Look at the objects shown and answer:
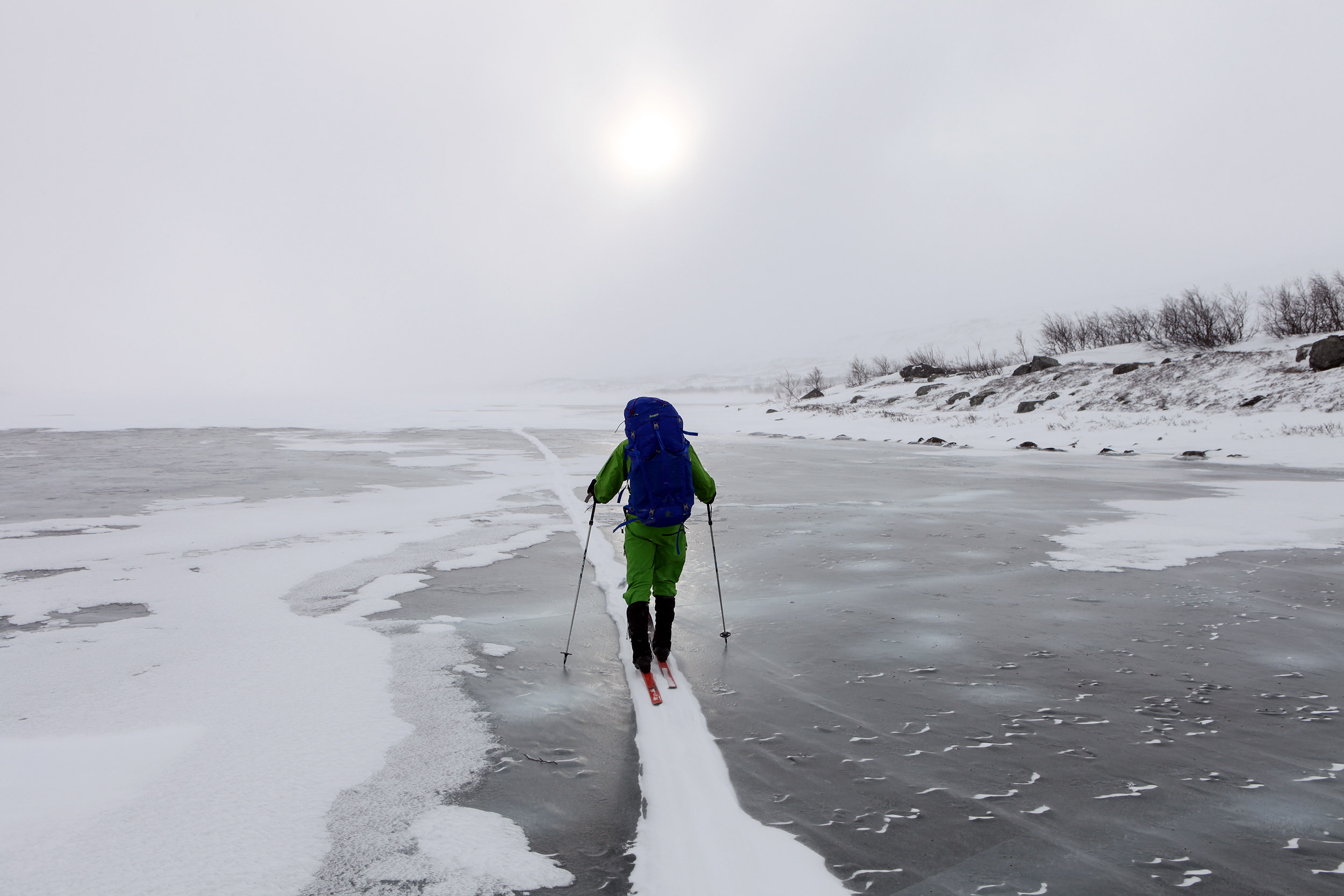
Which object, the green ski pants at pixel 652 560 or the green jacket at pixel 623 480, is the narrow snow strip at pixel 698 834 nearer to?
the green ski pants at pixel 652 560

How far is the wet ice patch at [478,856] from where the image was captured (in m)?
2.73

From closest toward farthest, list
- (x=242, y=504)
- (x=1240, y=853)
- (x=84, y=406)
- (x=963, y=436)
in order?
(x=1240, y=853), (x=242, y=504), (x=963, y=436), (x=84, y=406)

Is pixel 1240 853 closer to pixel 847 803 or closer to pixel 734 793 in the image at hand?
pixel 847 803

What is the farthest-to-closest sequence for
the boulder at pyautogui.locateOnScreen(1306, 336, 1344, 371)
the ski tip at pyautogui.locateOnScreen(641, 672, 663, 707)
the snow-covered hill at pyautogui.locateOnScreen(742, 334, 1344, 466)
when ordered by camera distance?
the boulder at pyautogui.locateOnScreen(1306, 336, 1344, 371) < the snow-covered hill at pyautogui.locateOnScreen(742, 334, 1344, 466) < the ski tip at pyautogui.locateOnScreen(641, 672, 663, 707)

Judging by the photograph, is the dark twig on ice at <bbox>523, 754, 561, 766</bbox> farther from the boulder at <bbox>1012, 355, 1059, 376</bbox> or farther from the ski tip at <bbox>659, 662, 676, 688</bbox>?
the boulder at <bbox>1012, 355, 1059, 376</bbox>

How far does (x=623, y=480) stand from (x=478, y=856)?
2.51 metres

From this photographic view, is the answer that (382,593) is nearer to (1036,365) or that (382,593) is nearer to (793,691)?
(793,691)

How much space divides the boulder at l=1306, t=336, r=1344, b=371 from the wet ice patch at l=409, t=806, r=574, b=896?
30.0 m

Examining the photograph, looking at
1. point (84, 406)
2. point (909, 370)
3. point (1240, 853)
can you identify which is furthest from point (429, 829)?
point (84, 406)

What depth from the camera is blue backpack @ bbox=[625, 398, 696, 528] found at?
15.8 feet

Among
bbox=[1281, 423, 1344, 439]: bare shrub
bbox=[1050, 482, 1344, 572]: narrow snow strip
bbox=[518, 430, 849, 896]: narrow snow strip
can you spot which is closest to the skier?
bbox=[518, 430, 849, 896]: narrow snow strip

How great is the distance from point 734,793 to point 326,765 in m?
1.87

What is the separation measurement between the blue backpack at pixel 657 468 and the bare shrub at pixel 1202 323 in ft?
134

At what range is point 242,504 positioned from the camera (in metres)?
11.7
